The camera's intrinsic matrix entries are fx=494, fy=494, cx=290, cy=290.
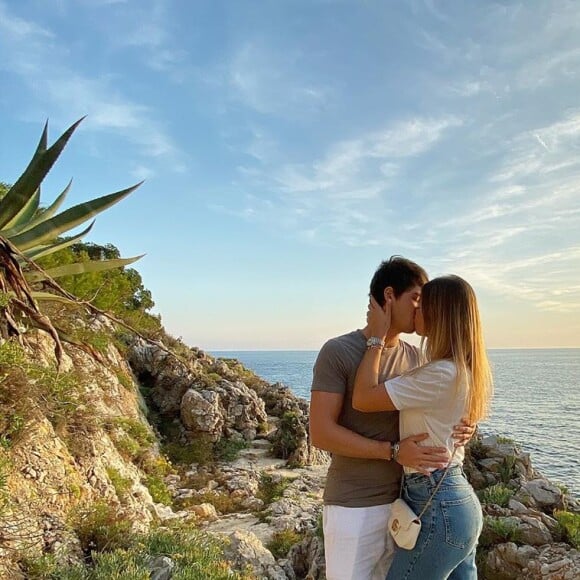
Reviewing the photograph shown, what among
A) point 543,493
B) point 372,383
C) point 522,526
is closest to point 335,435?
point 372,383

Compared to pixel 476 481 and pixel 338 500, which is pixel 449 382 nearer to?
pixel 338 500

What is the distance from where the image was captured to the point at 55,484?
14.8 feet

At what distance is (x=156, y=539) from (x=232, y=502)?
6900mm

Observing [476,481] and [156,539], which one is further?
[476,481]

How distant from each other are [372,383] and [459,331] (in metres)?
0.44

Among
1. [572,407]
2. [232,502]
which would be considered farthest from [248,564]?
[572,407]

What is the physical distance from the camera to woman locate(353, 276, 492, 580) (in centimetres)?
209

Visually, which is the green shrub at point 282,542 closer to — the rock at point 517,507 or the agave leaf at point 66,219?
the rock at point 517,507

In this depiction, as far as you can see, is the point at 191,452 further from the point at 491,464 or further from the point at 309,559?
the point at 491,464

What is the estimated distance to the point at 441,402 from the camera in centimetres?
215

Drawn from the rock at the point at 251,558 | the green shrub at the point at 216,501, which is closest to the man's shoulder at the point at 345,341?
the rock at the point at 251,558

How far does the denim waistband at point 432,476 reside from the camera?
7.10 feet

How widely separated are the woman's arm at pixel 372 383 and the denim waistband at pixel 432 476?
309mm

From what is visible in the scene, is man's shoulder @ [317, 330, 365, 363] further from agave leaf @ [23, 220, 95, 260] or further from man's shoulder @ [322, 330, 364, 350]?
agave leaf @ [23, 220, 95, 260]
